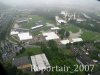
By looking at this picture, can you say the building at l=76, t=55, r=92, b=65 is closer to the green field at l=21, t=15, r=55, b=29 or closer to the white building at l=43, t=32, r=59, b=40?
the white building at l=43, t=32, r=59, b=40

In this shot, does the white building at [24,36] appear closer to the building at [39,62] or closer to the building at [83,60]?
the building at [39,62]

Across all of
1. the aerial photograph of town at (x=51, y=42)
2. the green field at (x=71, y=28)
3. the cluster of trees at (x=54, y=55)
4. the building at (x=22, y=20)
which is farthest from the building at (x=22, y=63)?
the building at (x=22, y=20)

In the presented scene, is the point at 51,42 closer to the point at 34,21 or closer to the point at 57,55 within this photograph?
the point at 57,55

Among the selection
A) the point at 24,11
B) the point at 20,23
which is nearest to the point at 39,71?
the point at 20,23

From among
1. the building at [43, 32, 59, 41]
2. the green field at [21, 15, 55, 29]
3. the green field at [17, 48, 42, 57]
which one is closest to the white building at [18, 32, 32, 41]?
the building at [43, 32, 59, 41]

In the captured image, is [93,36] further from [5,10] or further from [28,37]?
[5,10]

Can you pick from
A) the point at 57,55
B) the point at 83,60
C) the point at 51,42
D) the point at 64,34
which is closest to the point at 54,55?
the point at 57,55

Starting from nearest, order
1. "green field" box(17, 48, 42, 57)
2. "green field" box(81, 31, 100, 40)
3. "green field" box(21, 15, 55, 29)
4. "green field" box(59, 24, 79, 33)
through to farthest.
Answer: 1. "green field" box(17, 48, 42, 57)
2. "green field" box(81, 31, 100, 40)
3. "green field" box(59, 24, 79, 33)
4. "green field" box(21, 15, 55, 29)

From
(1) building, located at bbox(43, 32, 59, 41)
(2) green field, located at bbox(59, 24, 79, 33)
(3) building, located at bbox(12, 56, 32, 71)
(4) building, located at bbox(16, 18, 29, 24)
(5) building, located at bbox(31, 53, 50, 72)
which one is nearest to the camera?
(5) building, located at bbox(31, 53, 50, 72)

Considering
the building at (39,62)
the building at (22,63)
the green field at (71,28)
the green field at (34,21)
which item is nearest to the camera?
the building at (39,62)
